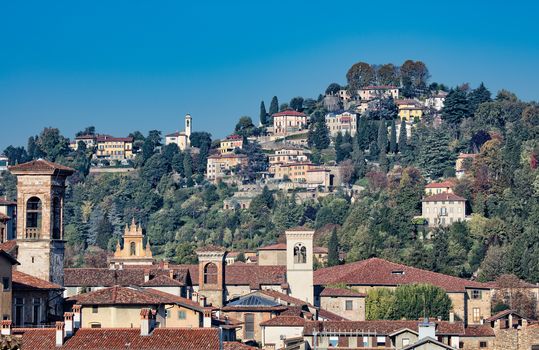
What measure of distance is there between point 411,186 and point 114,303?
11724 cm

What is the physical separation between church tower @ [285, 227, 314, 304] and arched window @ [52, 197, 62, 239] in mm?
28910

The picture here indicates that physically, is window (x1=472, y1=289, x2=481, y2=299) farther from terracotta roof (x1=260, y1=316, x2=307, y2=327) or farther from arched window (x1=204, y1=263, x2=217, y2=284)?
terracotta roof (x1=260, y1=316, x2=307, y2=327)

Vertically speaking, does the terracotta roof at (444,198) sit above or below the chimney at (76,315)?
above

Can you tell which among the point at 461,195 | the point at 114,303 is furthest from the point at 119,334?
the point at 461,195

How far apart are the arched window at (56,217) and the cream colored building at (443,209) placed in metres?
97.1

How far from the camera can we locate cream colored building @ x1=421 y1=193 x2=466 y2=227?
6339 inches

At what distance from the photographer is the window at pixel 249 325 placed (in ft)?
252

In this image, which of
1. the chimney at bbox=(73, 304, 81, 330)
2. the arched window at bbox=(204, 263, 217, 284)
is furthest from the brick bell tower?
the arched window at bbox=(204, 263, 217, 284)

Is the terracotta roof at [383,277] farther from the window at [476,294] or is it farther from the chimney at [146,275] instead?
the chimney at [146,275]

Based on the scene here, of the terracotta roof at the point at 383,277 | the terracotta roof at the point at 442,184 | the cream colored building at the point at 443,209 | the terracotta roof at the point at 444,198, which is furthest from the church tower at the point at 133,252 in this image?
the terracotta roof at the point at 442,184

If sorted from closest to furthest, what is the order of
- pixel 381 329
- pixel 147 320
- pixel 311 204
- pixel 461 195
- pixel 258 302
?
pixel 147 320, pixel 381 329, pixel 258 302, pixel 461 195, pixel 311 204

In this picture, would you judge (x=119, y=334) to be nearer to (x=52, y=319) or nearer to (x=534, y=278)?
(x=52, y=319)

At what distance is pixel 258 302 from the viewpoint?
79938mm

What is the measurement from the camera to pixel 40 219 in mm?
65312
